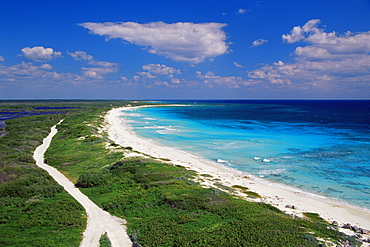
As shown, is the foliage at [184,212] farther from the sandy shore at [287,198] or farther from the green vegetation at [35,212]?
the green vegetation at [35,212]

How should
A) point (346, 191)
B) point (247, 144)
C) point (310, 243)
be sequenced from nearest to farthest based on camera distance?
1. point (310, 243)
2. point (346, 191)
3. point (247, 144)

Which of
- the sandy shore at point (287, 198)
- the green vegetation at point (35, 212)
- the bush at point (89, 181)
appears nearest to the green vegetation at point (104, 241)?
the green vegetation at point (35, 212)

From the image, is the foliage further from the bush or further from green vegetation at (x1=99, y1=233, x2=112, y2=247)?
green vegetation at (x1=99, y1=233, x2=112, y2=247)

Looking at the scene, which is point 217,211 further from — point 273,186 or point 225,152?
point 225,152

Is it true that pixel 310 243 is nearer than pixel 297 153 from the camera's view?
Yes

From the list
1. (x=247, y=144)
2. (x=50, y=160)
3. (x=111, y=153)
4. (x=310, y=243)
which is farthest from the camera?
(x=247, y=144)

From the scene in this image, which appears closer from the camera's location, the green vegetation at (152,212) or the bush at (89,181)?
the green vegetation at (152,212)

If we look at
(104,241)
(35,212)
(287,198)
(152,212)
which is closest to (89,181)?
(35,212)

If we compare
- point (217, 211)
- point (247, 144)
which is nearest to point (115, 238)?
point (217, 211)
